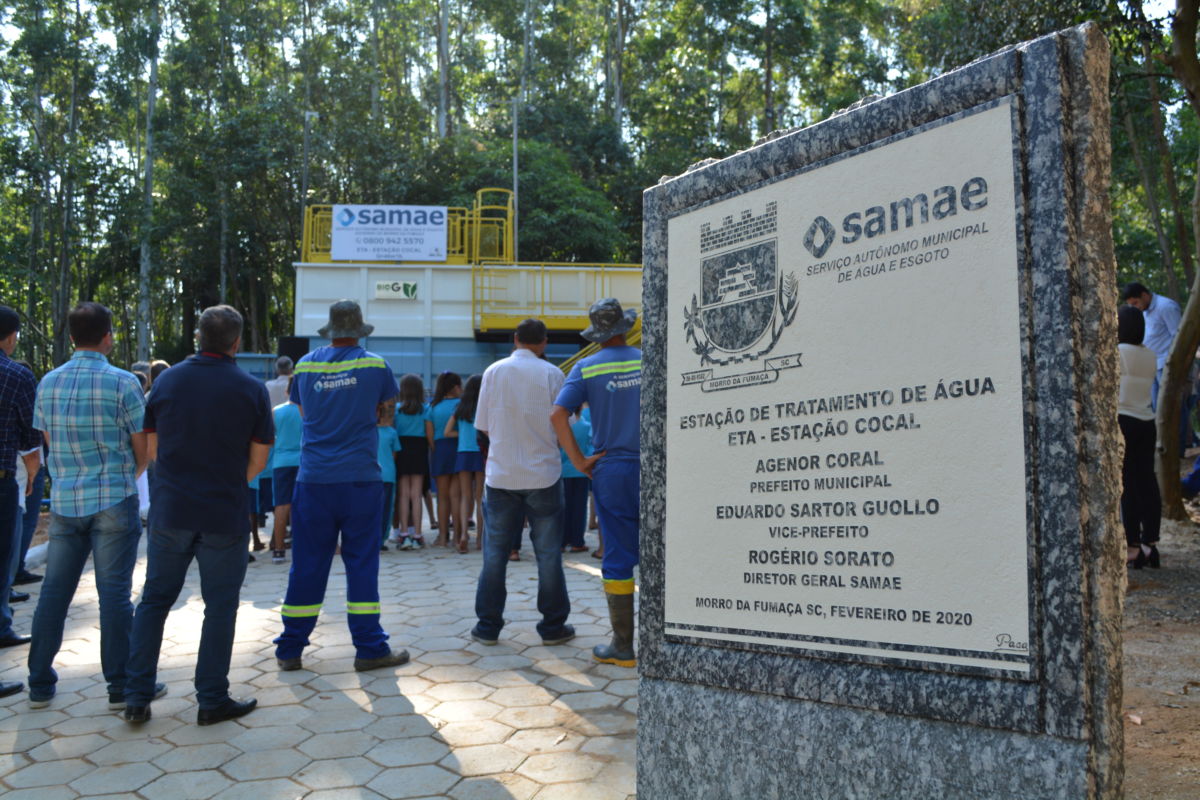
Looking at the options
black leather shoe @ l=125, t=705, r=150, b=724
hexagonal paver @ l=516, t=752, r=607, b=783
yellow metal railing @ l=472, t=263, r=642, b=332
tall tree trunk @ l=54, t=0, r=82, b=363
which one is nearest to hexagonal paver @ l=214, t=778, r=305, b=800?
hexagonal paver @ l=516, t=752, r=607, b=783

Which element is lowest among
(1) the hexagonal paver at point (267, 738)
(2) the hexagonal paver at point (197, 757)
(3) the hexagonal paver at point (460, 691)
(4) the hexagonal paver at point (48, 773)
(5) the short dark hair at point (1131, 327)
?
(4) the hexagonal paver at point (48, 773)

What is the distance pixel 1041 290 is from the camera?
1.81 meters

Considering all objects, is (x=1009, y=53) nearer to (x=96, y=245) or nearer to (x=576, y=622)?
(x=576, y=622)

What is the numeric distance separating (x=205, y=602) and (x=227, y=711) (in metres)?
0.48

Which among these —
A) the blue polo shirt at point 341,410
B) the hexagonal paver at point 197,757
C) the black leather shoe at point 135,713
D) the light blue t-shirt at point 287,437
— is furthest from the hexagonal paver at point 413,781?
the light blue t-shirt at point 287,437

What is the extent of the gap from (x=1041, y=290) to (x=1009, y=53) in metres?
0.46

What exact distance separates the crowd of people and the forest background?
2108 centimetres

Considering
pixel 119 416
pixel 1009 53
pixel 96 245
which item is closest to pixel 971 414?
pixel 1009 53

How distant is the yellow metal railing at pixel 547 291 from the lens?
1973 cm

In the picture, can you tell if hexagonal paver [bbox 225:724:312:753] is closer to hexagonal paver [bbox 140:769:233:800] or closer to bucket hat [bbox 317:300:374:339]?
hexagonal paver [bbox 140:769:233:800]

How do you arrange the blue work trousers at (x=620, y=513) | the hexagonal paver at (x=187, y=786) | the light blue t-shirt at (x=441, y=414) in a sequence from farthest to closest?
the light blue t-shirt at (x=441, y=414) < the blue work trousers at (x=620, y=513) < the hexagonal paver at (x=187, y=786)

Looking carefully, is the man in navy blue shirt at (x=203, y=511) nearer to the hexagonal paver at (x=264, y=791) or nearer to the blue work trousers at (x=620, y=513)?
the hexagonal paver at (x=264, y=791)

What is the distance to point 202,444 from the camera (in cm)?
432

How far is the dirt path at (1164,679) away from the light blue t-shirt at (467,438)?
559cm
